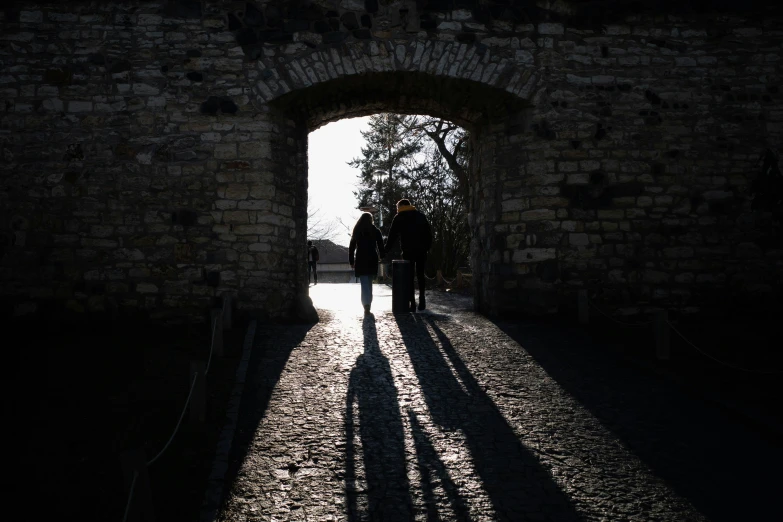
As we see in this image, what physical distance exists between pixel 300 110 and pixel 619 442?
21.1ft

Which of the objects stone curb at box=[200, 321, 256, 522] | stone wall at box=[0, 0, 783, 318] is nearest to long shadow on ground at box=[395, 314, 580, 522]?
stone curb at box=[200, 321, 256, 522]

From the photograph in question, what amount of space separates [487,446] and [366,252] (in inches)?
213

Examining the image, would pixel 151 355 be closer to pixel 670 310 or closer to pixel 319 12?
pixel 319 12

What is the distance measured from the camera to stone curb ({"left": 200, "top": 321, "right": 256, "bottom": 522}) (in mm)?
2787

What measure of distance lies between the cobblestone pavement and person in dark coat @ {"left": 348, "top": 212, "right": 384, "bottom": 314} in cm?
268

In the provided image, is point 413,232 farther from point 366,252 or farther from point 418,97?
point 418,97

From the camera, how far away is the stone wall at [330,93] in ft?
24.8

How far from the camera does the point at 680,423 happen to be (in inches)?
157

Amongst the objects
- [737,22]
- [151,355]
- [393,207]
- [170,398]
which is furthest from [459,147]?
[170,398]

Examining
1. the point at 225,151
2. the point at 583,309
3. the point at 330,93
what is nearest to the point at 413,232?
the point at 330,93

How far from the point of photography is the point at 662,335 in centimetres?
569

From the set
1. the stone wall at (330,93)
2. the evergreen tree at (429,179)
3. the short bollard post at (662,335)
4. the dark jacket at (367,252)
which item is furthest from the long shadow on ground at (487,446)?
the evergreen tree at (429,179)

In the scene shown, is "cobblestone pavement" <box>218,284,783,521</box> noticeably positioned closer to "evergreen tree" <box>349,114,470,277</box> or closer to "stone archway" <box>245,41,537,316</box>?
"stone archway" <box>245,41,537,316</box>

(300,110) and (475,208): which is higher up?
(300,110)
